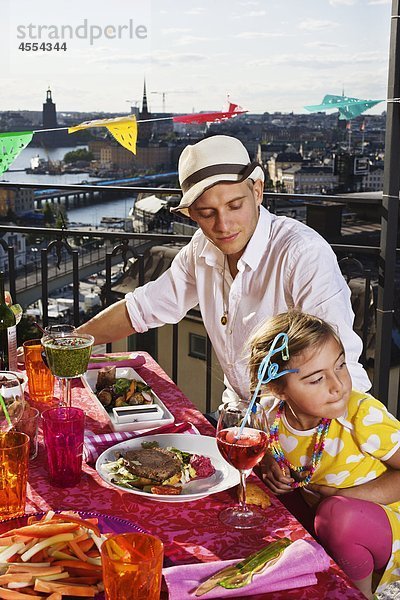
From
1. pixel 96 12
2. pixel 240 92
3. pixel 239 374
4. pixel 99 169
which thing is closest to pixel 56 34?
pixel 96 12

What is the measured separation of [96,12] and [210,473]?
17.8 m

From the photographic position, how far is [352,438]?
1.64 m

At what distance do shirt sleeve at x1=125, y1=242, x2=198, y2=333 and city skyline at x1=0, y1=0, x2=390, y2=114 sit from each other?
59.6 feet

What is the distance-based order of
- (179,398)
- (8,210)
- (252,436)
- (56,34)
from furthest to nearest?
1. (56,34)
2. (8,210)
3. (179,398)
4. (252,436)

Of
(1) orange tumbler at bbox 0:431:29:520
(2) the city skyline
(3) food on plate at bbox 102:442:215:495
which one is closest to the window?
(3) food on plate at bbox 102:442:215:495

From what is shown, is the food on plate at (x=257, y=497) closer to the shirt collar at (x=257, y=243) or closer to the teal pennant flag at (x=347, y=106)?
the shirt collar at (x=257, y=243)

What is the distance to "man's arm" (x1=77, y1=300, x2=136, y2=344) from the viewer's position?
222 centimetres

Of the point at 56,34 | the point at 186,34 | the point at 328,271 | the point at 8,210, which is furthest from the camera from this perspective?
the point at 186,34

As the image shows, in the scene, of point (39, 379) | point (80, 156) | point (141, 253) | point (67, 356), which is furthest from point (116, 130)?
point (80, 156)

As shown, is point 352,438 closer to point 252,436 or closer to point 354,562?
point 354,562

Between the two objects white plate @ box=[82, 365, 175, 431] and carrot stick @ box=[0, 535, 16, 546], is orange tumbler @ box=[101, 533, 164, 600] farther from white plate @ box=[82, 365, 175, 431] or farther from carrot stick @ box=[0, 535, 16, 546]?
white plate @ box=[82, 365, 175, 431]

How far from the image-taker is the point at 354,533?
57.5 inches

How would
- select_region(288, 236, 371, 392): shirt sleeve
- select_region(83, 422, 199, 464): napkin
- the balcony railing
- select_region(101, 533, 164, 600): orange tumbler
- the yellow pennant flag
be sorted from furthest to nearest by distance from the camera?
the balcony railing < the yellow pennant flag < select_region(288, 236, 371, 392): shirt sleeve < select_region(83, 422, 199, 464): napkin < select_region(101, 533, 164, 600): orange tumbler

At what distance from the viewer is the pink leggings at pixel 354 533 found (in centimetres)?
146
